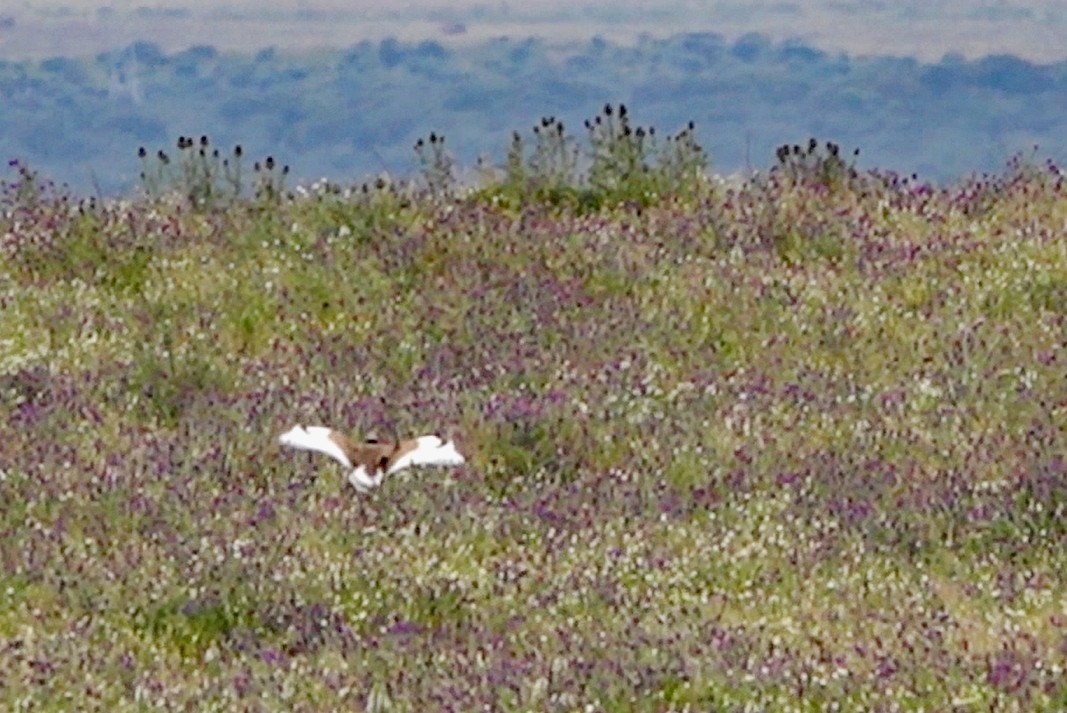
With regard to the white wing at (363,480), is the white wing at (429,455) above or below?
above

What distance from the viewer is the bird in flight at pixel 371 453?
9.30 metres

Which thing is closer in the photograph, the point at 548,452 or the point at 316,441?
the point at 316,441

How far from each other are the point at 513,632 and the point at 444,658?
0.48 metres

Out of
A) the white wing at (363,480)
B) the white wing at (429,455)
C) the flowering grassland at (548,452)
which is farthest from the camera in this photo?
the white wing at (429,455)

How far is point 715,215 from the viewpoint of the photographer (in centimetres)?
1417

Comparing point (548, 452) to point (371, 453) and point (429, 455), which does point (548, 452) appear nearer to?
point (429, 455)

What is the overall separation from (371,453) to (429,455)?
0.78 feet

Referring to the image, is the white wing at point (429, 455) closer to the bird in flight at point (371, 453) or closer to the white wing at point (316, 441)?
the bird in flight at point (371, 453)

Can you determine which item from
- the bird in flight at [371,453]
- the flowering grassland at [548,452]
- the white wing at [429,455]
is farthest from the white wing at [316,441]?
the white wing at [429,455]

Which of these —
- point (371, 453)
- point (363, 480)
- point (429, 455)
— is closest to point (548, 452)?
point (429, 455)

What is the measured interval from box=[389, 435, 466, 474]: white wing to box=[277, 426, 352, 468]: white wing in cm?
23

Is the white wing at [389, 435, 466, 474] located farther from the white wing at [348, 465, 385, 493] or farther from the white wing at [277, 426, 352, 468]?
the white wing at [277, 426, 352, 468]

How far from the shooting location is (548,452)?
9.96 m

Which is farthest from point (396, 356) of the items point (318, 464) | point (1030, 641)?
point (1030, 641)
